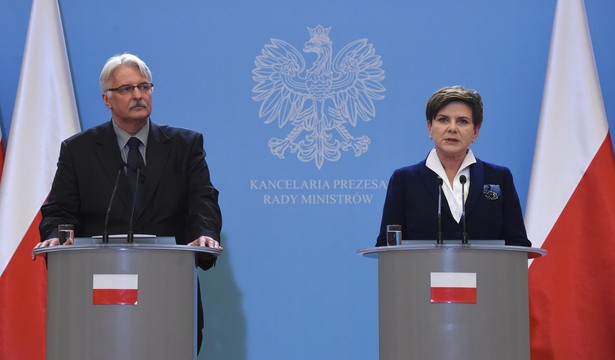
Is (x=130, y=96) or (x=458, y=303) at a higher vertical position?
(x=130, y=96)

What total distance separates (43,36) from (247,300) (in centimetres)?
168

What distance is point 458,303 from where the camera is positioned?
101 inches

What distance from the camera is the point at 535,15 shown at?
4484 millimetres

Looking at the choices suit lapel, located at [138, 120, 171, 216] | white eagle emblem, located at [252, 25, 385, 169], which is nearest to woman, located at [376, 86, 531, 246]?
suit lapel, located at [138, 120, 171, 216]

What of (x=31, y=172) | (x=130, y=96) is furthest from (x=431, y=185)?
(x=31, y=172)

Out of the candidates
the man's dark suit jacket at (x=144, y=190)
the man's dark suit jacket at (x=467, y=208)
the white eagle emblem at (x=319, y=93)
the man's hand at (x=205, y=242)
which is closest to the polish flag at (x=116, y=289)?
the man's hand at (x=205, y=242)

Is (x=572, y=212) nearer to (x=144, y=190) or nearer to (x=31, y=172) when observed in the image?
(x=144, y=190)

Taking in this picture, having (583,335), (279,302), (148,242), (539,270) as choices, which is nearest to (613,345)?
(583,335)

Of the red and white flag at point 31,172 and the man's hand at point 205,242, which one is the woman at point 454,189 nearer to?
the man's hand at point 205,242

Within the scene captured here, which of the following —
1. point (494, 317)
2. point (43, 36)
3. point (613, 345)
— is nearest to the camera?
point (494, 317)

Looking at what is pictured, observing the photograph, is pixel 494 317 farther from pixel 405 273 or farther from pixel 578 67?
pixel 578 67

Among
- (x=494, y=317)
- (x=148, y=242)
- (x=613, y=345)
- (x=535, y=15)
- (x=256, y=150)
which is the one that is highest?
(x=535, y=15)

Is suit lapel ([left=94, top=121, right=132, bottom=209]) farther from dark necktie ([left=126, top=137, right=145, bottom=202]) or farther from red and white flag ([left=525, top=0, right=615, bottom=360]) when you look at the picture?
red and white flag ([left=525, top=0, right=615, bottom=360])

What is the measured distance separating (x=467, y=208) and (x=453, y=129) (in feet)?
0.99
